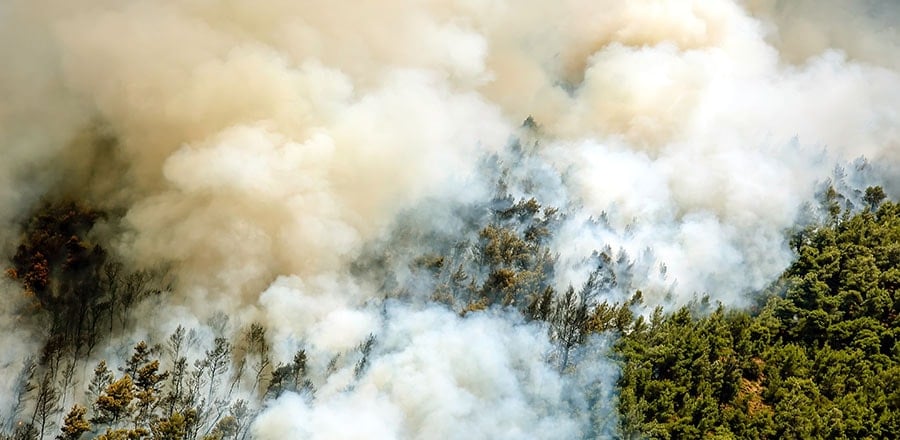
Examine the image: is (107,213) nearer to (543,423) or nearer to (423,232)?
(423,232)

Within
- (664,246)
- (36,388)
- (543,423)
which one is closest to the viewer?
(543,423)

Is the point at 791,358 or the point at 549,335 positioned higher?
the point at 549,335

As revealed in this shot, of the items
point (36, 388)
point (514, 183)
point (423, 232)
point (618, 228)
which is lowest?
point (36, 388)

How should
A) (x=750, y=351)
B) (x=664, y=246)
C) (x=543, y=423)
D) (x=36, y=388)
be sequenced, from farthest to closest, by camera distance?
(x=664, y=246), (x=750, y=351), (x=36, y=388), (x=543, y=423)

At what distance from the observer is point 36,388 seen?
41.6 m

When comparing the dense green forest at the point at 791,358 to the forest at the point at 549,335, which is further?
the dense green forest at the point at 791,358

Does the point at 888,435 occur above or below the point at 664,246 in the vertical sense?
below

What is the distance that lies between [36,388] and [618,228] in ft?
174

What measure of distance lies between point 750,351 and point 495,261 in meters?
20.9

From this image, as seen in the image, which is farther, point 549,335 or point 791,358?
point 791,358

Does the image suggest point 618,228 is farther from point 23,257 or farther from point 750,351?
point 23,257

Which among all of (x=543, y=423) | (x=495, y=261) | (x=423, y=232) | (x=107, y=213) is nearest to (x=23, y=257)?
(x=107, y=213)

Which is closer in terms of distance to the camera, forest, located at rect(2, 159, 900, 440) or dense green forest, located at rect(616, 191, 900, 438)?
forest, located at rect(2, 159, 900, 440)

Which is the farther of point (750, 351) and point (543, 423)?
point (750, 351)
